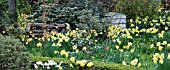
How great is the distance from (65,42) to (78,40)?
0.22 metres

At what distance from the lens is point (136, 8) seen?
889cm

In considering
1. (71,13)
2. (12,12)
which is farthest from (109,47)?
(12,12)

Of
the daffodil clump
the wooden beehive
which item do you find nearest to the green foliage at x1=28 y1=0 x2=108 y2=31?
the wooden beehive

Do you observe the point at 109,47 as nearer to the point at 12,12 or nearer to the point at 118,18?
the point at 118,18

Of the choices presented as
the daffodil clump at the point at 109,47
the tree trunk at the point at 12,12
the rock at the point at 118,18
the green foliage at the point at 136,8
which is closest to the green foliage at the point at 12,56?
the daffodil clump at the point at 109,47

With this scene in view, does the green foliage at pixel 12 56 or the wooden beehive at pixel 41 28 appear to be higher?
the green foliage at pixel 12 56

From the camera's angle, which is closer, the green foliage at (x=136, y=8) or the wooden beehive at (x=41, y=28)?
the wooden beehive at (x=41, y=28)

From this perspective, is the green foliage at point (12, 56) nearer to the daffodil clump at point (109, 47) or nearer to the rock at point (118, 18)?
the daffodil clump at point (109, 47)

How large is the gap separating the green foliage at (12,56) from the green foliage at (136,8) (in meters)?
5.44

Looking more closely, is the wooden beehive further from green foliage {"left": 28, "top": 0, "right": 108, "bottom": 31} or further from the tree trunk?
the tree trunk

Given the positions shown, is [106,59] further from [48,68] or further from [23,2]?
[23,2]

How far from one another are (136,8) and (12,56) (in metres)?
5.69

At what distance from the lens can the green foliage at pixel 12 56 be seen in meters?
3.57

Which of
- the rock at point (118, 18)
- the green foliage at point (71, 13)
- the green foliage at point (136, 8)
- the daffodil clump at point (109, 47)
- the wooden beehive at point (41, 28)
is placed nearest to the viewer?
the daffodil clump at point (109, 47)
